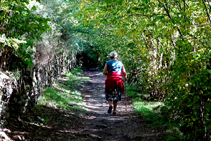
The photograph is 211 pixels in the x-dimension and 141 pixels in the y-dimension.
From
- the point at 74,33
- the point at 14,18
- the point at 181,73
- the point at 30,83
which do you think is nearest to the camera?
the point at 181,73

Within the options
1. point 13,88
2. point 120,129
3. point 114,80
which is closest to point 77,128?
point 120,129

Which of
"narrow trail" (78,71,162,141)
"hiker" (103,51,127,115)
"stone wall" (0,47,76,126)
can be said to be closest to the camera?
"stone wall" (0,47,76,126)

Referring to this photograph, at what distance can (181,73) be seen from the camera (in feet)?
13.9

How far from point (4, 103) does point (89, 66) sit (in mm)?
35259

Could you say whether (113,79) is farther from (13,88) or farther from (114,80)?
(13,88)

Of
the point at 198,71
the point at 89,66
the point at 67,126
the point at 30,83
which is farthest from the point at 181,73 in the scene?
the point at 89,66

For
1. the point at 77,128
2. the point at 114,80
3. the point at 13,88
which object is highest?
the point at 114,80

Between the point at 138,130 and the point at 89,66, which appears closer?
the point at 138,130

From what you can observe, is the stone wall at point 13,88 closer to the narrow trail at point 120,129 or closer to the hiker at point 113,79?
the narrow trail at point 120,129

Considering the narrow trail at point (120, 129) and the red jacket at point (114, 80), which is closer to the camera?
the narrow trail at point (120, 129)

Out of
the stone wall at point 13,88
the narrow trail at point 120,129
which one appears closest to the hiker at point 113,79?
the narrow trail at point 120,129

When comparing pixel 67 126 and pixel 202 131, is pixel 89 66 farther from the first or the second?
pixel 202 131

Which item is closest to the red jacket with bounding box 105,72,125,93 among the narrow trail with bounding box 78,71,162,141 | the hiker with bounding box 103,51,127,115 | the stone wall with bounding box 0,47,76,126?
the hiker with bounding box 103,51,127,115

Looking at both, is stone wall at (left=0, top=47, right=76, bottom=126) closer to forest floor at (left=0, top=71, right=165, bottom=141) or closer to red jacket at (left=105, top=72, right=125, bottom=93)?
forest floor at (left=0, top=71, right=165, bottom=141)
